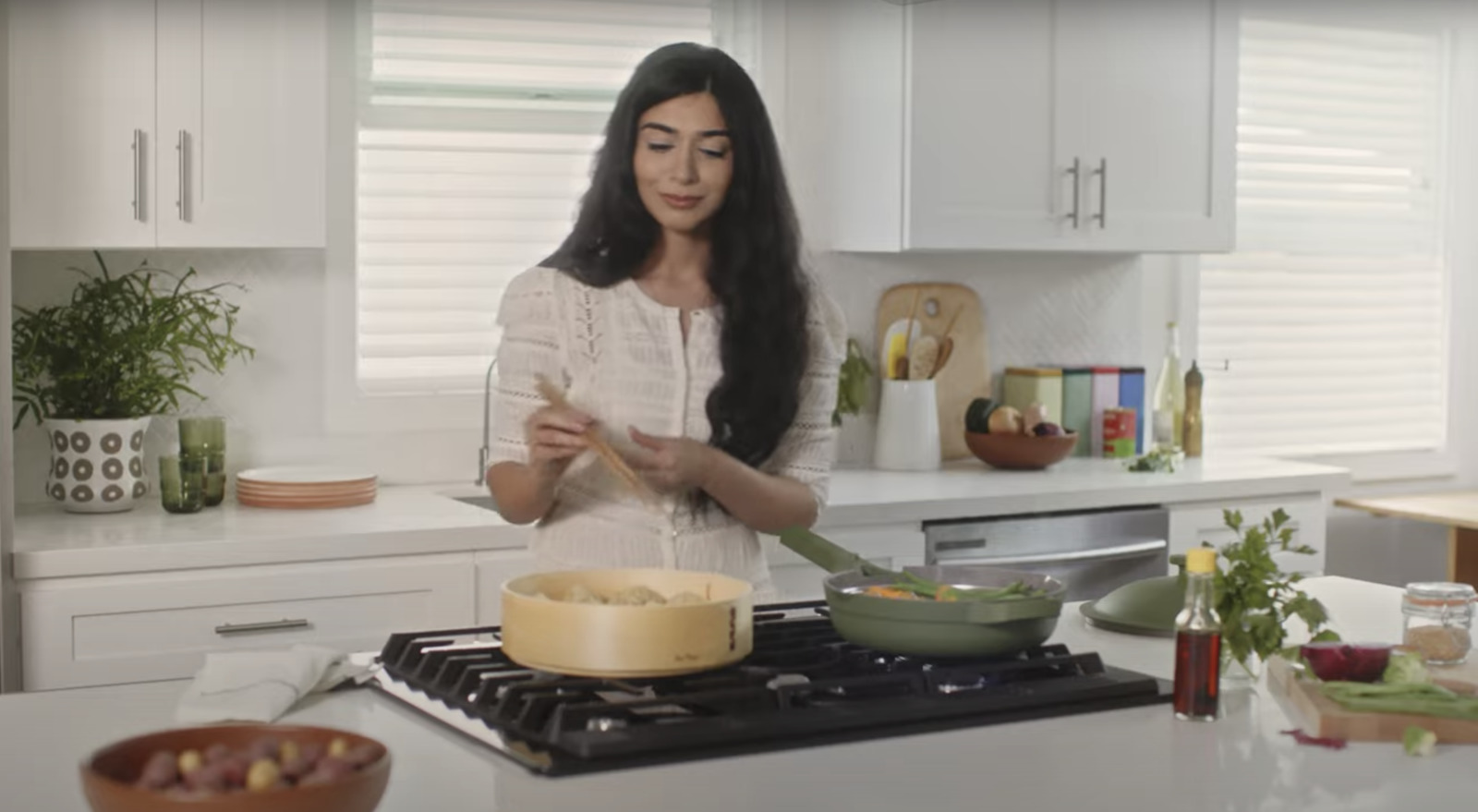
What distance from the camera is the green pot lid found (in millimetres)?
2357

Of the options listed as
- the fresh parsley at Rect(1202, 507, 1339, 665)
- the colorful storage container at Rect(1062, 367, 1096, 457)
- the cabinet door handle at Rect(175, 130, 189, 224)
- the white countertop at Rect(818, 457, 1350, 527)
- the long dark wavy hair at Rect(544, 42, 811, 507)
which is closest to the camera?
the fresh parsley at Rect(1202, 507, 1339, 665)

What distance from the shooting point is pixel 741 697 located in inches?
71.3

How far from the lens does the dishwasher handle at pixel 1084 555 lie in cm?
412

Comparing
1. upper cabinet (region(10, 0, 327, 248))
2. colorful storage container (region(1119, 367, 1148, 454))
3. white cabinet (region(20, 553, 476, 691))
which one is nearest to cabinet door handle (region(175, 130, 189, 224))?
upper cabinet (region(10, 0, 327, 248))

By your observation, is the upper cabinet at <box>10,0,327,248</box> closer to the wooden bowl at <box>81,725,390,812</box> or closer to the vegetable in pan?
the vegetable in pan

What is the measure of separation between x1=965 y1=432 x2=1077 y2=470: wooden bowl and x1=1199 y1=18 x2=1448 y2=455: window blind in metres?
0.80

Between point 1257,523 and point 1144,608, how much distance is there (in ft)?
7.53

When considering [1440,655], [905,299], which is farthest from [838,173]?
[1440,655]

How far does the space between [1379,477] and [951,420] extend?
61.5 inches

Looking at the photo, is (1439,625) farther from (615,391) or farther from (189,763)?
(189,763)

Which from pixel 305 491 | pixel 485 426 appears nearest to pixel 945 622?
pixel 305 491

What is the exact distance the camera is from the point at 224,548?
132 inches

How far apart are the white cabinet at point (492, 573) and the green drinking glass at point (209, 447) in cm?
66

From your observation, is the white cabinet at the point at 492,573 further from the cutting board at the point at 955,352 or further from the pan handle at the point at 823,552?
the cutting board at the point at 955,352
